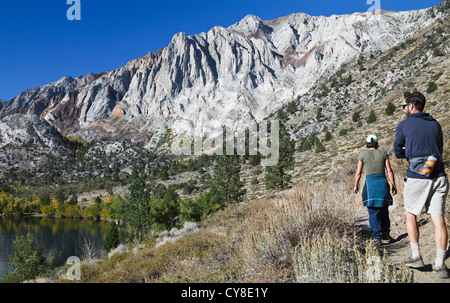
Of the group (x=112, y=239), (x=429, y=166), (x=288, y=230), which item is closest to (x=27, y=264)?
(x=112, y=239)

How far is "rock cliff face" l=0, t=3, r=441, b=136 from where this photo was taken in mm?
120125

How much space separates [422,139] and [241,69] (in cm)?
16977

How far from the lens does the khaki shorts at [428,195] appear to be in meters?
3.46

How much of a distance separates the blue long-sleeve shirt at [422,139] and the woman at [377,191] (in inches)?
57.8

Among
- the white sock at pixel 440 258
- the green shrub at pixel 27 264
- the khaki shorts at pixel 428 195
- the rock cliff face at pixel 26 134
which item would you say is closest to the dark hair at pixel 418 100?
the khaki shorts at pixel 428 195

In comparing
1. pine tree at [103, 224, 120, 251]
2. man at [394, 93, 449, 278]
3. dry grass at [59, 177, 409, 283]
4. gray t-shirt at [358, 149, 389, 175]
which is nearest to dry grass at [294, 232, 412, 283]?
dry grass at [59, 177, 409, 283]

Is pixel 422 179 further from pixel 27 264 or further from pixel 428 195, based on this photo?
pixel 27 264

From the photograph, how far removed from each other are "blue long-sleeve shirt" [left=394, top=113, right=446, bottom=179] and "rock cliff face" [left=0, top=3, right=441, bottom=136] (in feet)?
382

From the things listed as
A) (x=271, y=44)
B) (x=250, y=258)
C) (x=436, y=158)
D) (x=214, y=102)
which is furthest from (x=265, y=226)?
(x=271, y=44)

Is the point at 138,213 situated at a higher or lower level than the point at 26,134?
lower

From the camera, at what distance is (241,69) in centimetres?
16500

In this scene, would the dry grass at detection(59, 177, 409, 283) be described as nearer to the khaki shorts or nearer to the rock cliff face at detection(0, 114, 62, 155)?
the khaki shorts

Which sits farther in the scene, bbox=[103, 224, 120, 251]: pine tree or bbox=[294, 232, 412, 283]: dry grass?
bbox=[103, 224, 120, 251]: pine tree
